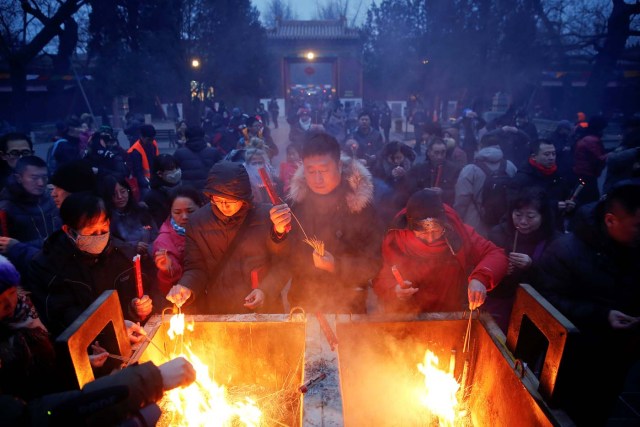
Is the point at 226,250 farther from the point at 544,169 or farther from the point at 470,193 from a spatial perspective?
the point at 544,169

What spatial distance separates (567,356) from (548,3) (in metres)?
24.9

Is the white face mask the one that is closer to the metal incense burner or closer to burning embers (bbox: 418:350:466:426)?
the metal incense burner

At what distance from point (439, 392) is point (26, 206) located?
396 centimetres

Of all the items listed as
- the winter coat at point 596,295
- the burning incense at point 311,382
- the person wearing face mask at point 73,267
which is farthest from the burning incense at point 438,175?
the person wearing face mask at point 73,267

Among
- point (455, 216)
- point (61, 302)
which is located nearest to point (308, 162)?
point (455, 216)

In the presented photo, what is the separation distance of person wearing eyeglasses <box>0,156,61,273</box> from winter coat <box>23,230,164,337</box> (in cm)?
128

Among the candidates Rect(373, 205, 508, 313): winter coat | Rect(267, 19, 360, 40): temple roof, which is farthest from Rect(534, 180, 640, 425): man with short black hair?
Rect(267, 19, 360, 40): temple roof

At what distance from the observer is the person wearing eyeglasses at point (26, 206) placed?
371cm

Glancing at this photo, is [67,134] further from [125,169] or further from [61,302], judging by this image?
[61,302]

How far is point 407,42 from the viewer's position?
70.2 ft

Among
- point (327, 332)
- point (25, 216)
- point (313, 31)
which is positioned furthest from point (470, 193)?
point (313, 31)

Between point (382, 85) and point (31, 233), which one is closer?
point (31, 233)

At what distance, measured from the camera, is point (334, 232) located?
10.5 feet

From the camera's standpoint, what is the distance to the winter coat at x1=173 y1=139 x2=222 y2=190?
656cm
